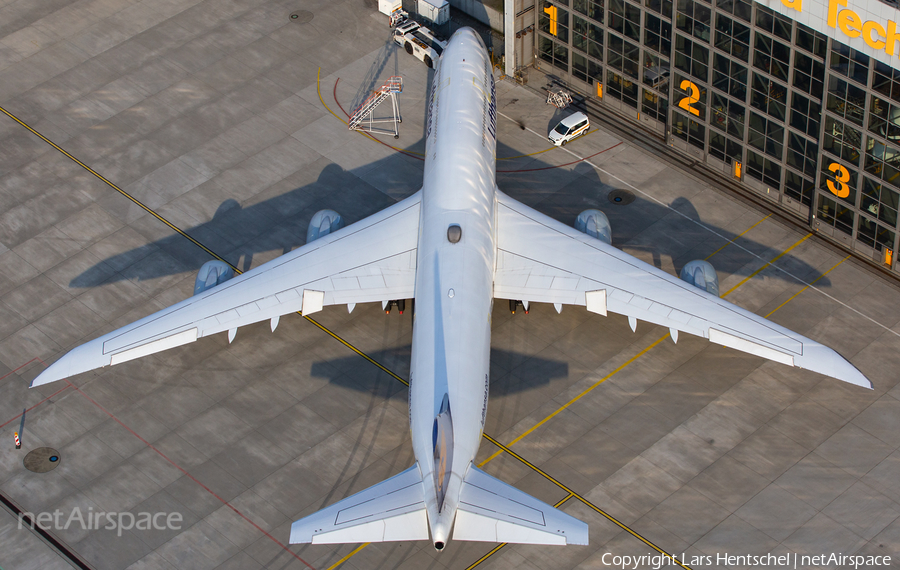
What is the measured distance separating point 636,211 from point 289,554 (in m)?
28.0

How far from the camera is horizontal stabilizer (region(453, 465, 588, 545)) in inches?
1646

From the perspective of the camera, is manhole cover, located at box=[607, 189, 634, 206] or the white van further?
the white van

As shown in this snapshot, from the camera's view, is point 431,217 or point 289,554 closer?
point 289,554

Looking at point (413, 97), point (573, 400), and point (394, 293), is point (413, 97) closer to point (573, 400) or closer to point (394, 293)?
point (394, 293)

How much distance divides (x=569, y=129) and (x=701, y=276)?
15.7 metres

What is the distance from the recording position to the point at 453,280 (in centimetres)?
5103

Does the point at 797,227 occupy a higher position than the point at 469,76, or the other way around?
the point at 469,76

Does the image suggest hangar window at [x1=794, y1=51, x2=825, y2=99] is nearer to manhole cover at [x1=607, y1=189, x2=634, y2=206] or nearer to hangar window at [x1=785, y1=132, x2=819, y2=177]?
hangar window at [x1=785, y1=132, x2=819, y2=177]

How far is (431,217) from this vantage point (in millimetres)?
54969

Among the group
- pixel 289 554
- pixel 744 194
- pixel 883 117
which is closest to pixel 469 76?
pixel 744 194

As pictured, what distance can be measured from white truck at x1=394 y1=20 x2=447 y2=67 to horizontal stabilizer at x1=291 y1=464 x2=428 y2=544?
121 ft

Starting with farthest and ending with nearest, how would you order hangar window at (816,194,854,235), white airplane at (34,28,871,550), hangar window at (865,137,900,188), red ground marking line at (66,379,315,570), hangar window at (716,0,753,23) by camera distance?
hangar window at (816,194,854,235), hangar window at (716,0,753,23), hangar window at (865,137,900,188), red ground marking line at (66,379,315,570), white airplane at (34,28,871,550)

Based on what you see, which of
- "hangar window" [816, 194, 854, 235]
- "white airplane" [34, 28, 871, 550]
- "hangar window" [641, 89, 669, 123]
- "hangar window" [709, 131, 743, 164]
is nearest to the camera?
"white airplane" [34, 28, 871, 550]

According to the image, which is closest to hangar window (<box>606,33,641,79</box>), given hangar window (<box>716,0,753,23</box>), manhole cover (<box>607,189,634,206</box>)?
hangar window (<box>716,0,753,23</box>)
